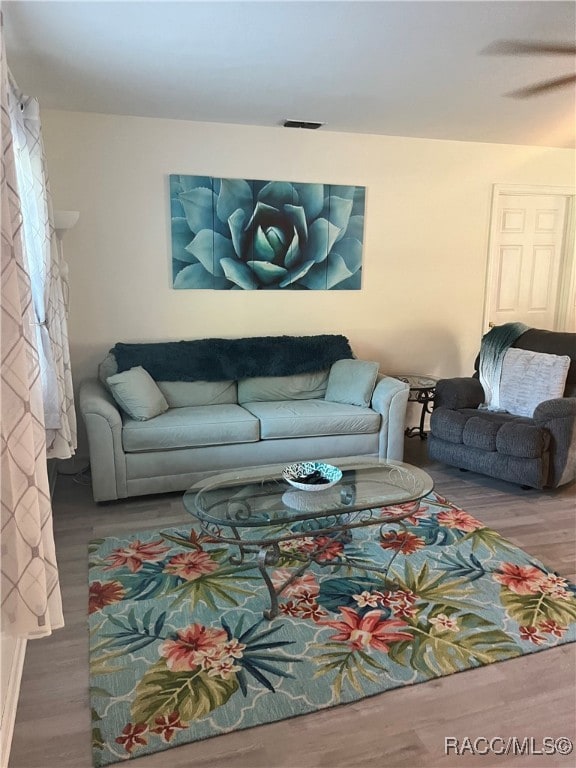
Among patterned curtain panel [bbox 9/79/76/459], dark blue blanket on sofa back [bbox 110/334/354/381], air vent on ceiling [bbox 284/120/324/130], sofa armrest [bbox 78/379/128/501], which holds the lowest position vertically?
sofa armrest [bbox 78/379/128/501]

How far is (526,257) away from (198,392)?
319 centimetres

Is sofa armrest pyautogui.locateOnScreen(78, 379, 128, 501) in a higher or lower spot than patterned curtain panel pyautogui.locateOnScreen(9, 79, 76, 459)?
lower

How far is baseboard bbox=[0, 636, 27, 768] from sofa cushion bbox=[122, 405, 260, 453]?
1416 millimetres

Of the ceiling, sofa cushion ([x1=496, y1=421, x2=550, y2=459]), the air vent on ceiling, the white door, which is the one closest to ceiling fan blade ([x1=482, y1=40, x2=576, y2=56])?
the ceiling

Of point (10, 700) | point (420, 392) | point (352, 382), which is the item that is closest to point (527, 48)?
point (352, 382)

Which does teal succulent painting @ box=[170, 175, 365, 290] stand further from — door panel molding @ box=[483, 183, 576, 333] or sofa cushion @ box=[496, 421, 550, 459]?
sofa cushion @ box=[496, 421, 550, 459]

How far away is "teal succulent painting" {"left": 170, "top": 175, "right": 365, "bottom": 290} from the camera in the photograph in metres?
4.09

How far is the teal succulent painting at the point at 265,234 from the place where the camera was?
4090 mm

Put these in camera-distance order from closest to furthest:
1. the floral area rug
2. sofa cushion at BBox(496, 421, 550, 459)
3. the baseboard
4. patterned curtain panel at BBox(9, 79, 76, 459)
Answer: the baseboard < the floral area rug < patterned curtain panel at BBox(9, 79, 76, 459) < sofa cushion at BBox(496, 421, 550, 459)

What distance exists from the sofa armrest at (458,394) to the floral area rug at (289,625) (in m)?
1.19

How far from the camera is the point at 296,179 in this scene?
168 inches

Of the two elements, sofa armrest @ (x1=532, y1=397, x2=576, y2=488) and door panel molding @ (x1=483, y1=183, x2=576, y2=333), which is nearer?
sofa armrest @ (x1=532, y1=397, x2=576, y2=488)

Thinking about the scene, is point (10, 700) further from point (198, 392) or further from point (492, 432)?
point (492, 432)

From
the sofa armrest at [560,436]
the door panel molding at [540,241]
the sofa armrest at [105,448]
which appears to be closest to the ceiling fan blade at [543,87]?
the door panel molding at [540,241]
